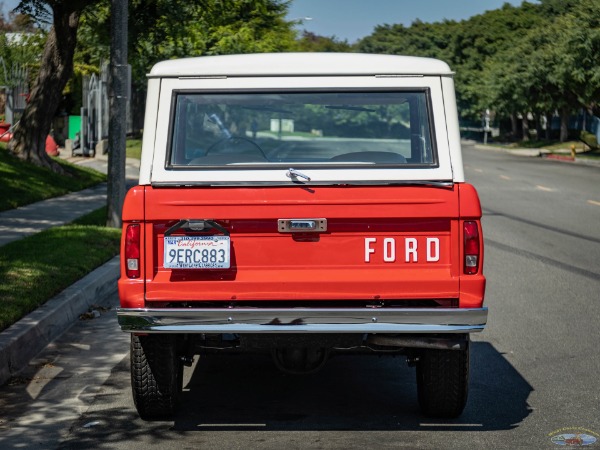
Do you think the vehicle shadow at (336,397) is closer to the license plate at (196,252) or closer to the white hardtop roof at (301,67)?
the license plate at (196,252)

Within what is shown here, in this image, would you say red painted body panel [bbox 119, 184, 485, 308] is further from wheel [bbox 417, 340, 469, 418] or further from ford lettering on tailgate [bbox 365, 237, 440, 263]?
wheel [bbox 417, 340, 469, 418]

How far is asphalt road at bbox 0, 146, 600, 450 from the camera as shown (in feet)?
20.7

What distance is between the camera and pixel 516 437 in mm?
6305

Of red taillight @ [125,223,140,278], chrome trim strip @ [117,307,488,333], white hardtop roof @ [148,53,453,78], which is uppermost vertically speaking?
white hardtop roof @ [148,53,453,78]

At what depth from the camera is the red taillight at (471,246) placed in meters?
6.11

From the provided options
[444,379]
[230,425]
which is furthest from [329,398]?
[444,379]

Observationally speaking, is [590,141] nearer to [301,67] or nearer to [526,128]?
[526,128]

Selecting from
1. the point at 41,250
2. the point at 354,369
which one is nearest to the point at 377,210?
the point at 354,369

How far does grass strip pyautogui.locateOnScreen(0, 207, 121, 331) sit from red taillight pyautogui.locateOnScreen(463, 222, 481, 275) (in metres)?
3.96

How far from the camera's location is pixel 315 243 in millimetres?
6168

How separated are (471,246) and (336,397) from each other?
173 cm

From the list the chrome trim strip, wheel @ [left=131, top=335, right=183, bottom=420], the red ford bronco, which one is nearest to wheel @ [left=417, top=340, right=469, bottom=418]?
the red ford bronco

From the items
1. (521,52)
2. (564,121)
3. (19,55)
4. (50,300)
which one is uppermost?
(521,52)

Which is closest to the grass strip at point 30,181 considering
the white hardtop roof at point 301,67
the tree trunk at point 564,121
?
the white hardtop roof at point 301,67
